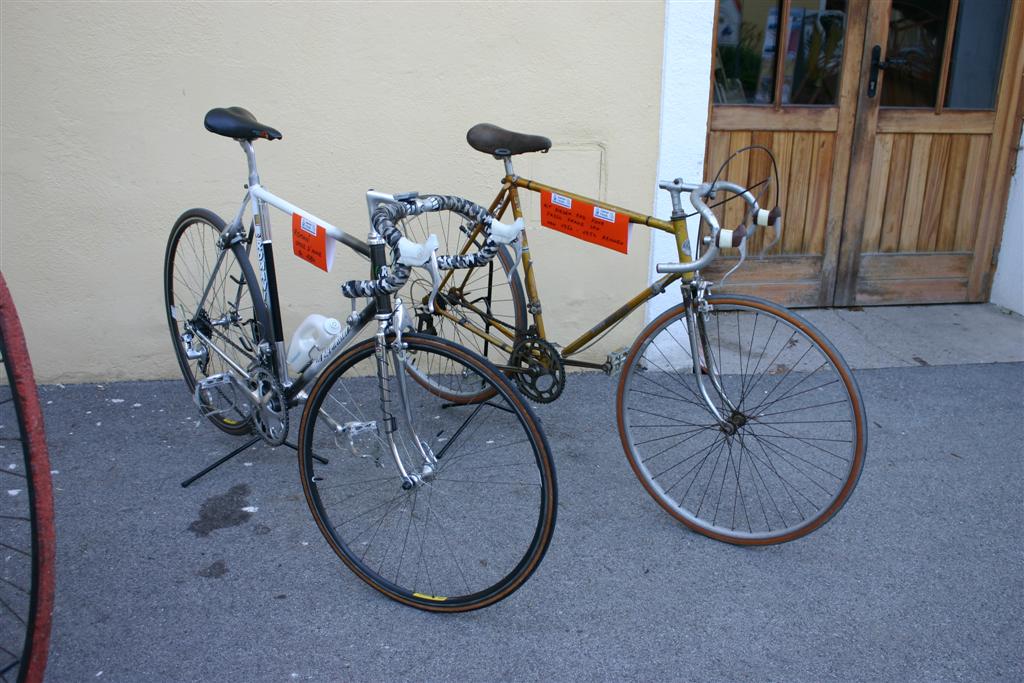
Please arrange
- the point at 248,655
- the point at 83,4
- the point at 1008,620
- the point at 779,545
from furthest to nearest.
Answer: the point at 83,4, the point at 779,545, the point at 1008,620, the point at 248,655

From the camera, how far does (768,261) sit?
4902 millimetres

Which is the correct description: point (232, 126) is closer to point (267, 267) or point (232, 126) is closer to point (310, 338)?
point (267, 267)

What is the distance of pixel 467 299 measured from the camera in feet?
12.5

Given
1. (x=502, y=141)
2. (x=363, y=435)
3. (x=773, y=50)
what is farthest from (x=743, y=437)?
(x=773, y=50)

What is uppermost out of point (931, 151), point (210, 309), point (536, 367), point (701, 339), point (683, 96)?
point (683, 96)

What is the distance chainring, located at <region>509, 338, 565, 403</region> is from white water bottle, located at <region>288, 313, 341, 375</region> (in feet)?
2.77

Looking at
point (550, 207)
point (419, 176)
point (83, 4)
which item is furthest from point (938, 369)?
point (83, 4)

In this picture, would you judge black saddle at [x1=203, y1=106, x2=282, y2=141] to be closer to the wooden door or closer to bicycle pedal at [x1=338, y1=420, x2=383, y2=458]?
bicycle pedal at [x1=338, y1=420, x2=383, y2=458]

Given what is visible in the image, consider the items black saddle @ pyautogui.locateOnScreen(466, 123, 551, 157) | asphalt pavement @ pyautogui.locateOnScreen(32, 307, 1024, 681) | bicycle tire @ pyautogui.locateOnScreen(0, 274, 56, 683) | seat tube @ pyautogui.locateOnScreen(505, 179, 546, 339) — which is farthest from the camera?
seat tube @ pyautogui.locateOnScreen(505, 179, 546, 339)

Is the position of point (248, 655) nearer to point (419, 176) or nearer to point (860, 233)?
point (419, 176)

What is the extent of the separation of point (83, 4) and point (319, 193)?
4.35 feet

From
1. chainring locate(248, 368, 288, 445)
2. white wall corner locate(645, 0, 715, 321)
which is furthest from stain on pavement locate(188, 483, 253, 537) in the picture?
white wall corner locate(645, 0, 715, 321)

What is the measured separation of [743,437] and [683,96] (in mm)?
1712

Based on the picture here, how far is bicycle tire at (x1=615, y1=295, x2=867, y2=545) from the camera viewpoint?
283 cm
